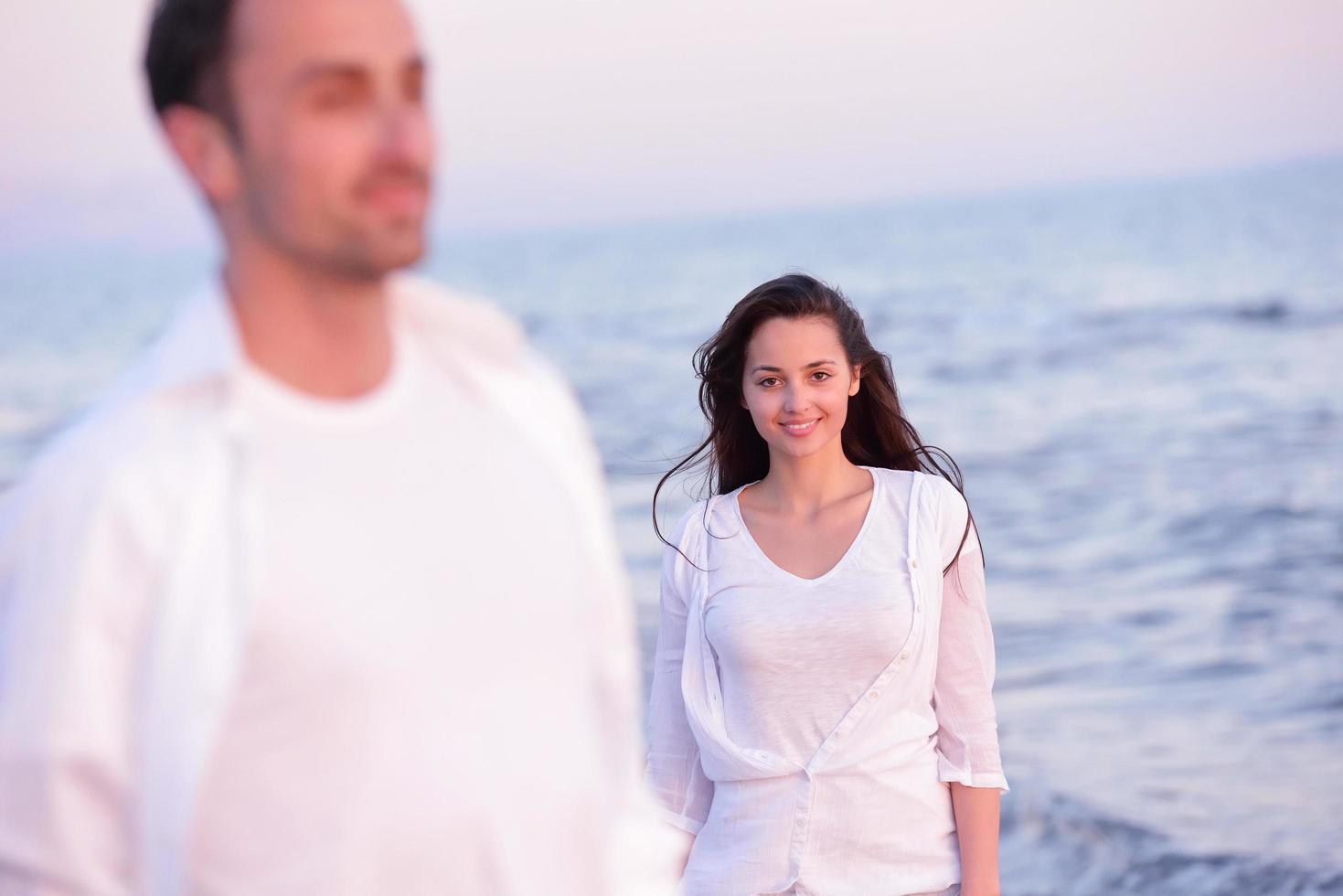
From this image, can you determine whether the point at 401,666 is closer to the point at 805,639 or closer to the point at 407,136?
the point at 407,136

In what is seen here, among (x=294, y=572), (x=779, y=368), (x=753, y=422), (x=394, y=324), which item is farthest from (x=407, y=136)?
(x=753, y=422)

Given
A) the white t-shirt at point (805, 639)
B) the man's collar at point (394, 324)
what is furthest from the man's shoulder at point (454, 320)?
the white t-shirt at point (805, 639)

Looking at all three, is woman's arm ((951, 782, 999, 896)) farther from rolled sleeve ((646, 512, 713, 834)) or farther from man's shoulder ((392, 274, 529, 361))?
man's shoulder ((392, 274, 529, 361))

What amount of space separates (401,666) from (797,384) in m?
2.25

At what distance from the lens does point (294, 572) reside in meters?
1.49

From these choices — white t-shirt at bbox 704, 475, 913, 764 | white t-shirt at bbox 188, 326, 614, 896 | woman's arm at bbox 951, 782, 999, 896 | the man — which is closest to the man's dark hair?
the man

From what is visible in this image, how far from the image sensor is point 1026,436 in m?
14.4

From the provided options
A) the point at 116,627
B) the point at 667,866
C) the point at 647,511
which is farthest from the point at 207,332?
the point at 647,511

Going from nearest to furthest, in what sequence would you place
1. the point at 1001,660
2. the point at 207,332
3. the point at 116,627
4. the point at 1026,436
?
the point at 116,627
the point at 207,332
the point at 1001,660
the point at 1026,436

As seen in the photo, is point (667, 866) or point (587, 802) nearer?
point (587, 802)

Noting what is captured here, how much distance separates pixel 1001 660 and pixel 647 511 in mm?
3752

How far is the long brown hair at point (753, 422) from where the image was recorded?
153 inches

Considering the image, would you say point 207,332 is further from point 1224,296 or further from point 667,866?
point 1224,296

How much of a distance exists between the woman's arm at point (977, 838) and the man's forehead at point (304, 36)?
2.40 m
